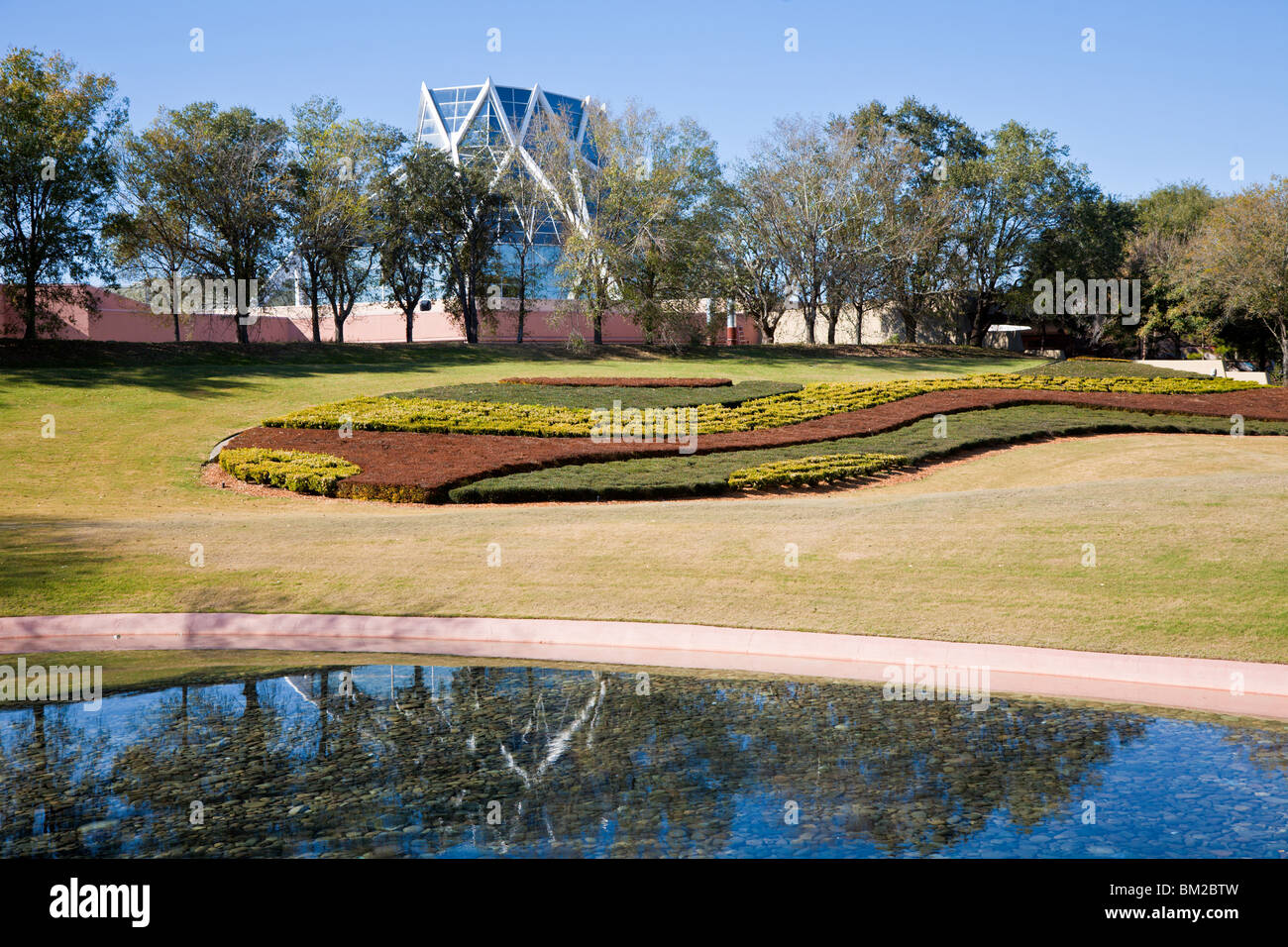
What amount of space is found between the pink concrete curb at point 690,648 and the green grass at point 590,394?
1790cm

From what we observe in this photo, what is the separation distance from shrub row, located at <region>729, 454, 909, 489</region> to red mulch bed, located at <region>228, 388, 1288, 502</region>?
2120mm

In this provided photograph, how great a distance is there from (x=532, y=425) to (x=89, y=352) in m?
19.0

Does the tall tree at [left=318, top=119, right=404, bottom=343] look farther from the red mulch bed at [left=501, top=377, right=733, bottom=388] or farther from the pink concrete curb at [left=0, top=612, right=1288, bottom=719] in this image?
the pink concrete curb at [left=0, top=612, right=1288, bottom=719]

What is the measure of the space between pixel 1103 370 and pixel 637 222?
2125 centimetres

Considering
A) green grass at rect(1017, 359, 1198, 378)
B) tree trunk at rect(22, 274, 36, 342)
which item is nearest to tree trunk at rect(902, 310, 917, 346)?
green grass at rect(1017, 359, 1198, 378)

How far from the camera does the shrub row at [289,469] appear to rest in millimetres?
19953

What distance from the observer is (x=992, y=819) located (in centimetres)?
545

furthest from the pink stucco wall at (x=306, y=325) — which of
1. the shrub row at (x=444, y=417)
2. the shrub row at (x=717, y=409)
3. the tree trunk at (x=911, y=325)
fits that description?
the shrub row at (x=717, y=409)

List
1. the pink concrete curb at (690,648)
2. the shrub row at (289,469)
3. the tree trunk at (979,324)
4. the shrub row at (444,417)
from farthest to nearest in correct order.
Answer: the tree trunk at (979,324), the shrub row at (444,417), the shrub row at (289,469), the pink concrete curb at (690,648)

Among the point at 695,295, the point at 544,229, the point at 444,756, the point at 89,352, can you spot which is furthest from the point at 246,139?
the point at 444,756

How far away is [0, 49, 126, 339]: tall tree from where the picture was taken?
1253 inches

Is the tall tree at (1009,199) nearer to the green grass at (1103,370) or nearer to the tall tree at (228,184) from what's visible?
the green grass at (1103,370)

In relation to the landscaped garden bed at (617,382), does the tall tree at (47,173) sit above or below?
above
